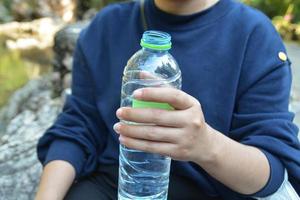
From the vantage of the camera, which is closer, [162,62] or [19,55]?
[162,62]

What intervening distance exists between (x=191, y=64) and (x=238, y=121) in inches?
8.9

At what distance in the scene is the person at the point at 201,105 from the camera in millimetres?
1607

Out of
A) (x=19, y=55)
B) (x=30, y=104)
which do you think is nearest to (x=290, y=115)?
(x=30, y=104)

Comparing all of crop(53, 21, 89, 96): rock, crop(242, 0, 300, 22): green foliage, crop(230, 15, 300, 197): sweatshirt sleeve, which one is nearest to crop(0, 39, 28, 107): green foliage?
crop(53, 21, 89, 96): rock

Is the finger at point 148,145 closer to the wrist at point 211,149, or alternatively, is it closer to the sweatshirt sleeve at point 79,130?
the wrist at point 211,149

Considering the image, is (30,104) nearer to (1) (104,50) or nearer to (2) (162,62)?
(1) (104,50)

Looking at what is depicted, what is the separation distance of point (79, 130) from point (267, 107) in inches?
24.4

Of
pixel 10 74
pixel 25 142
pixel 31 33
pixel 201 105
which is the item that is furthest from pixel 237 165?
pixel 31 33

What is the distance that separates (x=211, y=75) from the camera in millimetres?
1759

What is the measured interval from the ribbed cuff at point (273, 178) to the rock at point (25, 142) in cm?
119

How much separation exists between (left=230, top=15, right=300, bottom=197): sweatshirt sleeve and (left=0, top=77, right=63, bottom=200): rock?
1.13m

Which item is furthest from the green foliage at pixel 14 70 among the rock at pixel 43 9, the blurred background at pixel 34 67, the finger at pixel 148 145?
the finger at pixel 148 145

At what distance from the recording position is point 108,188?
1.89 metres

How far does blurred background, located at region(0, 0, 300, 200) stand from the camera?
2.67 m
